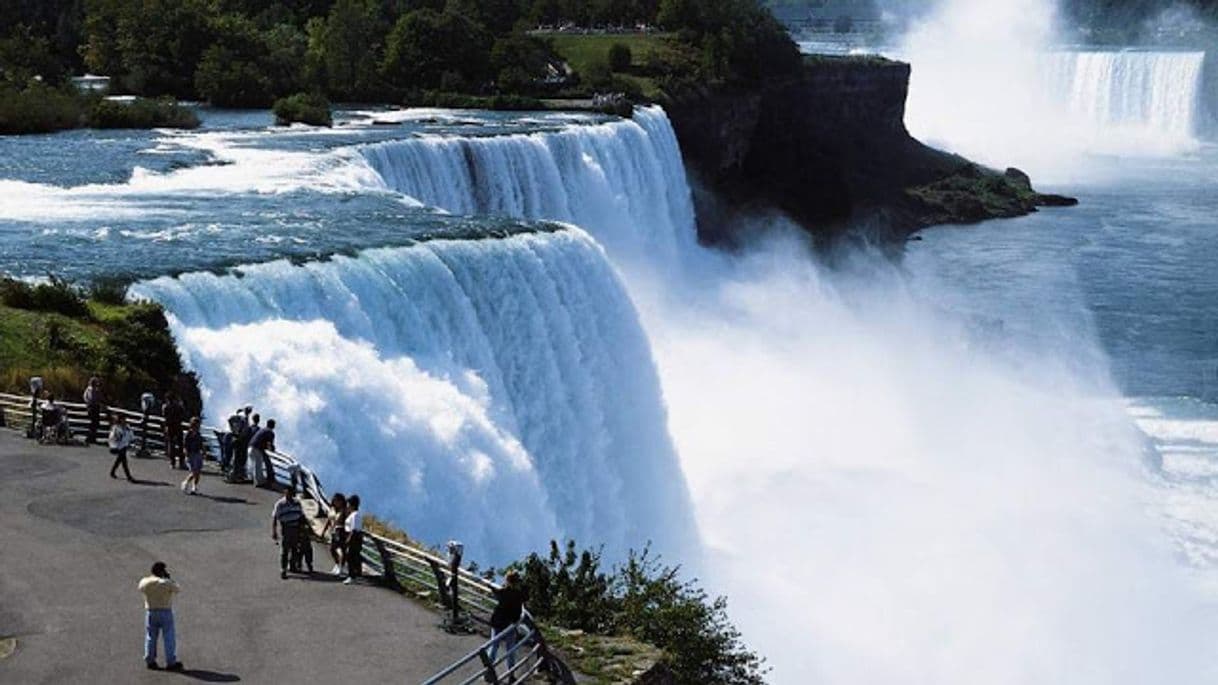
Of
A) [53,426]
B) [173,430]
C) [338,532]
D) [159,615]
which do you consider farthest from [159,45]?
[159,615]

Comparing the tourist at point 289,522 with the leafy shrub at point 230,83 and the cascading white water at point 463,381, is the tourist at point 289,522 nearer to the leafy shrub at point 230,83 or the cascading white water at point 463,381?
the cascading white water at point 463,381

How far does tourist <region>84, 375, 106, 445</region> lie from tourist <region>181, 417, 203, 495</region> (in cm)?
219

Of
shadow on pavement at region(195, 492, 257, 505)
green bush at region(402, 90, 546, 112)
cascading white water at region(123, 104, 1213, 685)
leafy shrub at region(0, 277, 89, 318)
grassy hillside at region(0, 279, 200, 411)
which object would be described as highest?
leafy shrub at region(0, 277, 89, 318)

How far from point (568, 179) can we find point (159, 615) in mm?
36805

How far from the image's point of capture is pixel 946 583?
31703 mm

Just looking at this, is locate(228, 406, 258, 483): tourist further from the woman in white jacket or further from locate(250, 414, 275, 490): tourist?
the woman in white jacket

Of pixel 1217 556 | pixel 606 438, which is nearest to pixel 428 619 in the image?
pixel 606 438

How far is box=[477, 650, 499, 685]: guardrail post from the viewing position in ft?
45.4

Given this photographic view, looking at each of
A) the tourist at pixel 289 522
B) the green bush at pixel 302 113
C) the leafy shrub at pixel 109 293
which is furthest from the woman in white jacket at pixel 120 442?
the green bush at pixel 302 113

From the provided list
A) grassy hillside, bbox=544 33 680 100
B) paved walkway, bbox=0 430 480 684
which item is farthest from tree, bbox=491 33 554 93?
paved walkway, bbox=0 430 480 684

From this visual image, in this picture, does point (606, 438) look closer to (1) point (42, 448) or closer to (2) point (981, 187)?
(1) point (42, 448)

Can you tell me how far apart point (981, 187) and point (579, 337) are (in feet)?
173

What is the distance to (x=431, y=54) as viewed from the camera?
72.4 metres

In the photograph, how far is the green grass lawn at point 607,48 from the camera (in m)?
73.2
